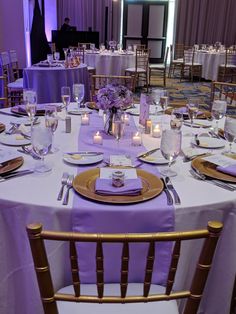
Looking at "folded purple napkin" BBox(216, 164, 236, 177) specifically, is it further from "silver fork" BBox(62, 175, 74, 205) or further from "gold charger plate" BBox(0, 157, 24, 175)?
"gold charger plate" BBox(0, 157, 24, 175)

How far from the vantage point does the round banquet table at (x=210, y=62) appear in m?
8.48

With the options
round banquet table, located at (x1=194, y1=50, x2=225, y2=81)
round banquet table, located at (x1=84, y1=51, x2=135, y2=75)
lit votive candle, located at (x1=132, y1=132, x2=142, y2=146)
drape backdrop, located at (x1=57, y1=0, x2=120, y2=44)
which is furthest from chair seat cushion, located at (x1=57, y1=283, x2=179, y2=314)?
drape backdrop, located at (x1=57, y1=0, x2=120, y2=44)

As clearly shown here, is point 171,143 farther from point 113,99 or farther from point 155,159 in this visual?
point 113,99

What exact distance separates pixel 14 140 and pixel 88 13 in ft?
37.5

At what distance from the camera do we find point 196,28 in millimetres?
12141

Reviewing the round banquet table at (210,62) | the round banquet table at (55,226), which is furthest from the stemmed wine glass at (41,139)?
the round banquet table at (210,62)

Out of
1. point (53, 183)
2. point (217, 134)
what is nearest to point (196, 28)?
point (217, 134)

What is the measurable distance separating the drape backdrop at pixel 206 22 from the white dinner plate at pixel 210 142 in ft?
37.2

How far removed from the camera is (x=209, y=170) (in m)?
1.46

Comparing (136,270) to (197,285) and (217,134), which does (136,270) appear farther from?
(217,134)

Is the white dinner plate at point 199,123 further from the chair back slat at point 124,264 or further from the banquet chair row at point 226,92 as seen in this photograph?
the chair back slat at point 124,264

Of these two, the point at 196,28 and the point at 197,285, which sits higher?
the point at 196,28

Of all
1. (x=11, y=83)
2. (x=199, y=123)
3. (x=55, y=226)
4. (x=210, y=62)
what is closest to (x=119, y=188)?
(x=55, y=226)

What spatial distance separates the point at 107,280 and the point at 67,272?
0.15 meters
